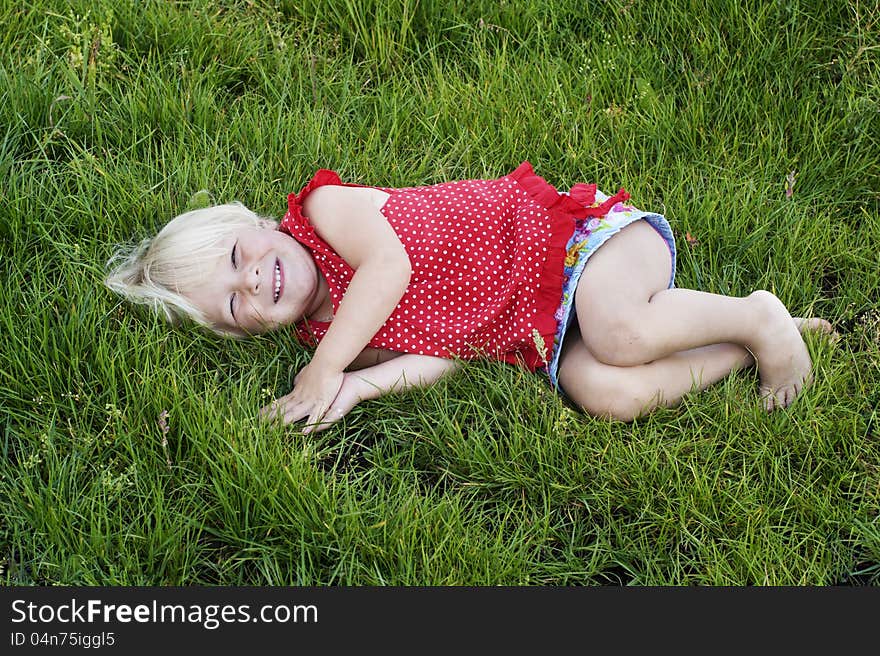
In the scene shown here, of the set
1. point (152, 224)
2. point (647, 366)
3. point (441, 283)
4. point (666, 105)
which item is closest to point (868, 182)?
point (666, 105)

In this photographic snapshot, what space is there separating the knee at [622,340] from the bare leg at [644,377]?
0.03 meters

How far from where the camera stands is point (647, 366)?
278 cm

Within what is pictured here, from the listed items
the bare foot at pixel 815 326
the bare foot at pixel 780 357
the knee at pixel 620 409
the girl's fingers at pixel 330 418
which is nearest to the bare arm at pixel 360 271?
the girl's fingers at pixel 330 418

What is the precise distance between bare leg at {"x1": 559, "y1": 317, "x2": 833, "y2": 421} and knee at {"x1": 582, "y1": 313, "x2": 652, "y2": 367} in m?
0.03

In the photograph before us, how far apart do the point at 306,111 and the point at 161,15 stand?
0.67m

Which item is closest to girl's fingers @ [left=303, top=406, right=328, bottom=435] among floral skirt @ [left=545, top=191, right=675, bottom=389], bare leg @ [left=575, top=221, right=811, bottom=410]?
floral skirt @ [left=545, top=191, right=675, bottom=389]

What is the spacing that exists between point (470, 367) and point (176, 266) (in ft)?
3.03

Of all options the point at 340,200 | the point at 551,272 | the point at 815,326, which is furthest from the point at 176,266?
the point at 815,326

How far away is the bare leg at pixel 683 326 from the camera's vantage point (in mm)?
2729

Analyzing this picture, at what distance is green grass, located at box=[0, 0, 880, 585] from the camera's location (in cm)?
240

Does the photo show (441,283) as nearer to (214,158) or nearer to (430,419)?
(430,419)

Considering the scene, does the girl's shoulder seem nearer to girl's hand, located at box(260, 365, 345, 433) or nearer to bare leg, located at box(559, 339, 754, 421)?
girl's hand, located at box(260, 365, 345, 433)

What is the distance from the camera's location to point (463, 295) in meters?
2.91

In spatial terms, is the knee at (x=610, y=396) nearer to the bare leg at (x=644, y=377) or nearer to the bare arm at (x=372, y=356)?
the bare leg at (x=644, y=377)
